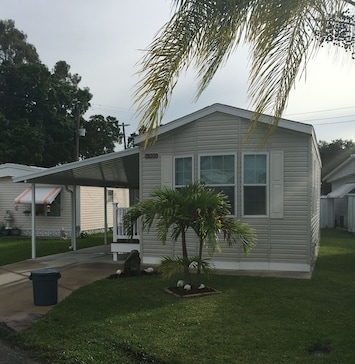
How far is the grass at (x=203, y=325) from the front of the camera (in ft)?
14.9

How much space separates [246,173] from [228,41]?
5640 mm

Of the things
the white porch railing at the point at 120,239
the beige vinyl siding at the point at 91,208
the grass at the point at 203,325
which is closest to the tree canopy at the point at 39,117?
the beige vinyl siding at the point at 91,208

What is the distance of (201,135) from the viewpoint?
9906mm

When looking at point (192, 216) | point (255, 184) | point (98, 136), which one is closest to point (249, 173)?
point (255, 184)

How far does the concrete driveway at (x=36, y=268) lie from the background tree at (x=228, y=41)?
3.81 metres

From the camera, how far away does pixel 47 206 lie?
19.1 metres

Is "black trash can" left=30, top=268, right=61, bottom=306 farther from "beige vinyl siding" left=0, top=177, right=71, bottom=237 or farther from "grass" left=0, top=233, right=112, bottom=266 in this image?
"beige vinyl siding" left=0, top=177, right=71, bottom=237

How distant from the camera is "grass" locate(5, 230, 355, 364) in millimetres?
4531

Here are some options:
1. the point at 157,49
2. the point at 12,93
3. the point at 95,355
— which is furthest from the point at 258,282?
the point at 12,93

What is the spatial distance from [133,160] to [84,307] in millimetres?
5480

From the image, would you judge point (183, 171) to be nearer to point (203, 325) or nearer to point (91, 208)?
point (203, 325)

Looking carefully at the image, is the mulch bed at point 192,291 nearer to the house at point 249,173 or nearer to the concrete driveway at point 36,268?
the concrete driveway at point 36,268

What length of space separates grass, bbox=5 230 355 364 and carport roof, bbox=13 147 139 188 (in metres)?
3.63

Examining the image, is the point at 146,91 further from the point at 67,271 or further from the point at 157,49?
the point at 67,271
